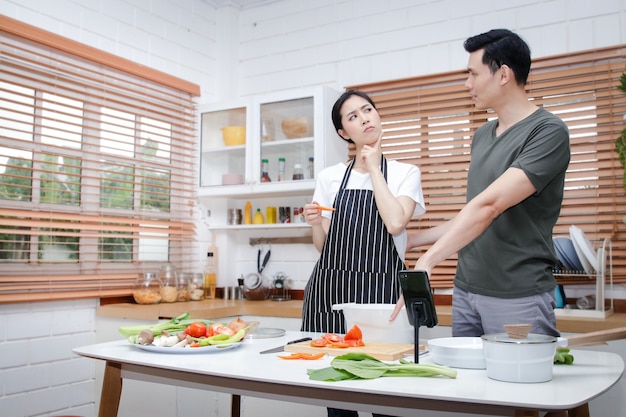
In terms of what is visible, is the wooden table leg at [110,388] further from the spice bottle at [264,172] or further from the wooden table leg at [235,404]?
the spice bottle at [264,172]

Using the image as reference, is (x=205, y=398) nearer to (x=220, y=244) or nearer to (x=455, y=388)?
(x=220, y=244)

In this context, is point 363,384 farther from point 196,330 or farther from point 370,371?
point 196,330

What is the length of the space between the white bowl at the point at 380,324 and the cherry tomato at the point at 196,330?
1.46ft

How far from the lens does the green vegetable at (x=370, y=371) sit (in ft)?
4.23

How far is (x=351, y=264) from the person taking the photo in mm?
2334

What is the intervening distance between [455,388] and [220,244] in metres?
3.22

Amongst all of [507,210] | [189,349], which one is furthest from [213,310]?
[507,210]

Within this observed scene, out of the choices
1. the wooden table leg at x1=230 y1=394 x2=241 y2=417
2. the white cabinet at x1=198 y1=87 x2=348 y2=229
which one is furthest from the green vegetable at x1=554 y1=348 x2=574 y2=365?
the white cabinet at x1=198 y1=87 x2=348 y2=229

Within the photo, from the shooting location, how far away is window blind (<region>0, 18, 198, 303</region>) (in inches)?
122

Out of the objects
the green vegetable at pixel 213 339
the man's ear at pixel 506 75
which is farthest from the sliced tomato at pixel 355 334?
→ the man's ear at pixel 506 75

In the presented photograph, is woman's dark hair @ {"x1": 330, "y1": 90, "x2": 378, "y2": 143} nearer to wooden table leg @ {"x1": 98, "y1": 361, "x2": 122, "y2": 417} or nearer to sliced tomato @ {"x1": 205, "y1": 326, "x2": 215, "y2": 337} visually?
sliced tomato @ {"x1": 205, "y1": 326, "x2": 215, "y2": 337}

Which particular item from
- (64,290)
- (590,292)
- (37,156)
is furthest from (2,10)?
(590,292)

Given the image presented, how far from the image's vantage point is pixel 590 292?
310 centimetres

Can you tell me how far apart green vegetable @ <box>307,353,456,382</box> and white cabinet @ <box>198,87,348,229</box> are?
2.38 m
